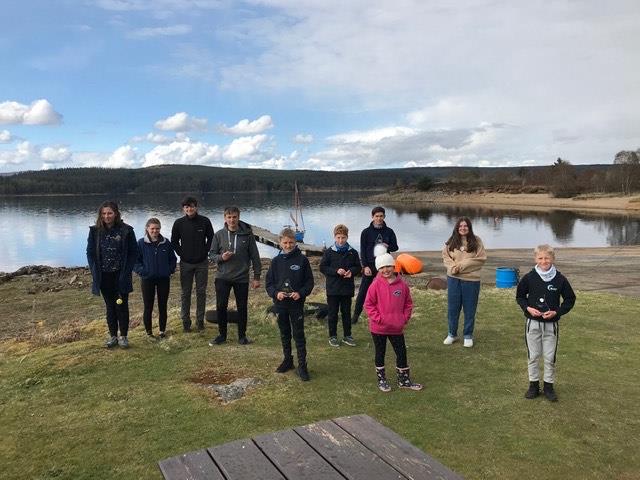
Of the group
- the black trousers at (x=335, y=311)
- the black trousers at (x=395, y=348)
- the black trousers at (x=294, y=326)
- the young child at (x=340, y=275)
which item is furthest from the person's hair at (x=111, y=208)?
the black trousers at (x=395, y=348)

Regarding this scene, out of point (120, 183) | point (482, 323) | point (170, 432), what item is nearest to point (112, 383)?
point (170, 432)

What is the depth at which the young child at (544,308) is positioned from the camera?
17.0ft

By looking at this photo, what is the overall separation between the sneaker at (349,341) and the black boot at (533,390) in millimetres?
2616

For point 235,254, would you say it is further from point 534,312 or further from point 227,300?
point 534,312

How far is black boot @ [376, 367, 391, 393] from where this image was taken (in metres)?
5.53

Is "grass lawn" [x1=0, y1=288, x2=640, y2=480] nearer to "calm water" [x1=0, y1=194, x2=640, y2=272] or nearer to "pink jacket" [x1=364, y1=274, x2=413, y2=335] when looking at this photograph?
"pink jacket" [x1=364, y1=274, x2=413, y2=335]

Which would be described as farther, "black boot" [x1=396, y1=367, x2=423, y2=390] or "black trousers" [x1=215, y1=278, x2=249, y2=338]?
"black trousers" [x1=215, y1=278, x2=249, y2=338]

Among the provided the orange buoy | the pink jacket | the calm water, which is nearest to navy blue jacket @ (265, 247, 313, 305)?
the pink jacket

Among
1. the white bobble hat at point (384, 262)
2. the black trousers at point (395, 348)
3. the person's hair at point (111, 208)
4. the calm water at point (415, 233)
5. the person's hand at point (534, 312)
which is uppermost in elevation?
the person's hair at point (111, 208)

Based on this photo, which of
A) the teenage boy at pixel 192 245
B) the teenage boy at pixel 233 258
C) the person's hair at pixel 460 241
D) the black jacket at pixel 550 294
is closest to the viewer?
the black jacket at pixel 550 294

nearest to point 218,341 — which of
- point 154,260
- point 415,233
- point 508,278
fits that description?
point 154,260

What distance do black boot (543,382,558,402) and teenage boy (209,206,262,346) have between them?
3891mm

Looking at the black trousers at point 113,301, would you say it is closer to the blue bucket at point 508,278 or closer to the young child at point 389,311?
the young child at point 389,311

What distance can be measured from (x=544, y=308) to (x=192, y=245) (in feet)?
16.7
